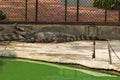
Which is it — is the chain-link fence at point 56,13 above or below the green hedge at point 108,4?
below

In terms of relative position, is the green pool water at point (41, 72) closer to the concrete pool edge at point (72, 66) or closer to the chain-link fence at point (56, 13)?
the concrete pool edge at point (72, 66)

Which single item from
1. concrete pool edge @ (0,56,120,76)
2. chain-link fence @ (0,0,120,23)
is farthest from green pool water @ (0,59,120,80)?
chain-link fence @ (0,0,120,23)

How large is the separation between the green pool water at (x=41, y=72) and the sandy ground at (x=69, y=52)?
29 centimetres

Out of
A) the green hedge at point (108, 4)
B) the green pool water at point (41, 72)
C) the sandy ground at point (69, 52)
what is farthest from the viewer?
the green hedge at point (108, 4)

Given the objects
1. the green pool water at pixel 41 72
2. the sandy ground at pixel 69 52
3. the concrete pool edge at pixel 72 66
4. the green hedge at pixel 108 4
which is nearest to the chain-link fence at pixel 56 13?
the green hedge at pixel 108 4

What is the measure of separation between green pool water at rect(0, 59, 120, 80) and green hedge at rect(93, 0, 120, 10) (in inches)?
328

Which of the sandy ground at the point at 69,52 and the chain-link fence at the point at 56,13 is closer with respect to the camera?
the sandy ground at the point at 69,52

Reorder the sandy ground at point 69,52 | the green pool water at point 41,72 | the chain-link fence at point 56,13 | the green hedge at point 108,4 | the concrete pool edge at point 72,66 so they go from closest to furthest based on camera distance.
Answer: the green pool water at point 41,72
the concrete pool edge at point 72,66
the sandy ground at point 69,52
the chain-link fence at point 56,13
the green hedge at point 108,4

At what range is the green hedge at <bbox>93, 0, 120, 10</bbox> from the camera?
54.1ft

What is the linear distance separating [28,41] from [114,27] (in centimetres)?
266

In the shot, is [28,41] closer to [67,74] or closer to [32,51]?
[32,51]

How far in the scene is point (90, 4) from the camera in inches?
659

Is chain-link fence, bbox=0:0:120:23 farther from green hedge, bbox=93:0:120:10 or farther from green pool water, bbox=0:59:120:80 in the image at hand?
green pool water, bbox=0:59:120:80

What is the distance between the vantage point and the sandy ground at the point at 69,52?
8273 mm
